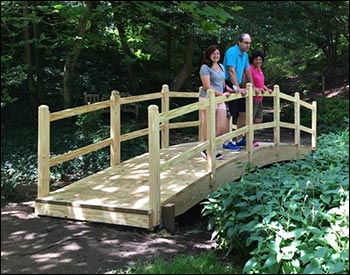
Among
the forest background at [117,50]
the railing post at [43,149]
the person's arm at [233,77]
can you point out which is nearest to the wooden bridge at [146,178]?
the railing post at [43,149]

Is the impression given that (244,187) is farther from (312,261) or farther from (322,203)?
(312,261)

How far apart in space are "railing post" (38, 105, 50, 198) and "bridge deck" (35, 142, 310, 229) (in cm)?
14

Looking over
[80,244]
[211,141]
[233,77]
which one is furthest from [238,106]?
[80,244]

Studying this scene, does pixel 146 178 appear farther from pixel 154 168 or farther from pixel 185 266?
pixel 185 266

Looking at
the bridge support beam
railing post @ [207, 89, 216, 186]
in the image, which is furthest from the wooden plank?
railing post @ [207, 89, 216, 186]

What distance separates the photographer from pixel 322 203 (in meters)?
4.76

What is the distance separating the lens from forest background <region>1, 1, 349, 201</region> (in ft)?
24.9

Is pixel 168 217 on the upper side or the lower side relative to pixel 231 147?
lower

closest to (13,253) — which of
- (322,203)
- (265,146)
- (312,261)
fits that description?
(312,261)

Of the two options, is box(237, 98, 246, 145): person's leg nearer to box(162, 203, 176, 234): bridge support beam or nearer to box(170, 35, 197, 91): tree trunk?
box(162, 203, 176, 234): bridge support beam

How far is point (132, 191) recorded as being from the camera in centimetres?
589

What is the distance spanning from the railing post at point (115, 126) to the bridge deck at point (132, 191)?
21 centimetres

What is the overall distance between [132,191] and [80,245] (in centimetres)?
137

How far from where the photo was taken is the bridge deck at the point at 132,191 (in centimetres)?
527
